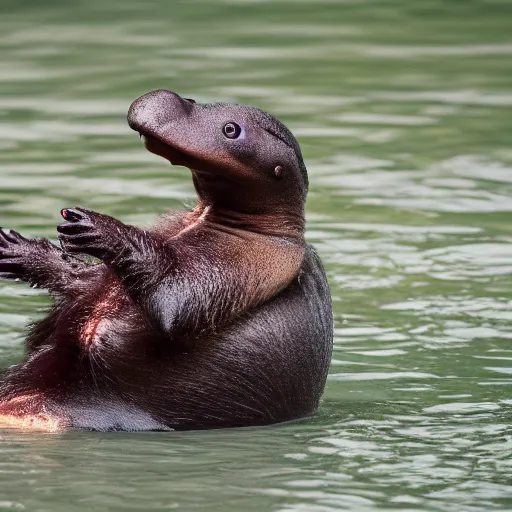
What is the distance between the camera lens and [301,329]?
330 inches

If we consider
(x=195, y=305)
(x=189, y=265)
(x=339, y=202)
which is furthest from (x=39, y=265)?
(x=339, y=202)

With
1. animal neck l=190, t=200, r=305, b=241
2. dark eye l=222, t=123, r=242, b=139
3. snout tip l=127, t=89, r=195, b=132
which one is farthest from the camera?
animal neck l=190, t=200, r=305, b=241

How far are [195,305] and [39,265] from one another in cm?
109

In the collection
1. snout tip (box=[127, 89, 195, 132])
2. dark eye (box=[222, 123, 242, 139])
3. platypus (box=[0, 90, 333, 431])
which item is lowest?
platypus (box=[0, 90, 333, 431])

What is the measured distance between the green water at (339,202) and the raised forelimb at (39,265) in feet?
1.10

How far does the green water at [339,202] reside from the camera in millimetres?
7129

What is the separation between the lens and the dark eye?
8.15 metres

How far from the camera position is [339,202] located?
13.2 m

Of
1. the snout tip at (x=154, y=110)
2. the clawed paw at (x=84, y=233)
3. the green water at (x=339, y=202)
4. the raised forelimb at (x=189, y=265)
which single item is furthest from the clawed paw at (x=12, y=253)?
the snout tip at (x=154, y=110)

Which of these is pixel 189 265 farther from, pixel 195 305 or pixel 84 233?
pixel 84 233

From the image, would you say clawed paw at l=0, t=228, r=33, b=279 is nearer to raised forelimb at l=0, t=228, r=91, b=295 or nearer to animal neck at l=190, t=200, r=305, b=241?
raised forelimb at l=0, t=228, r=91, b=295

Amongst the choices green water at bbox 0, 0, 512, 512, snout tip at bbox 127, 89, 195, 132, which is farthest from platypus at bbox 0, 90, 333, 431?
green water at bbox 0, 0, 512, 512

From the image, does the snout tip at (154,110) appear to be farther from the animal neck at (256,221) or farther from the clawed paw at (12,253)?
the clawed paw at (12,253)

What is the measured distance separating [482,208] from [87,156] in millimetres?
3491
